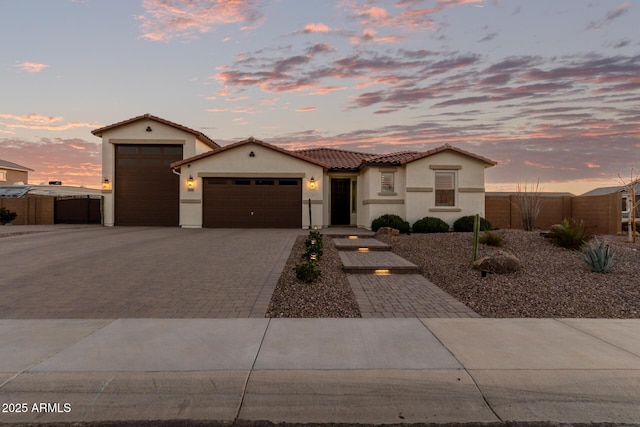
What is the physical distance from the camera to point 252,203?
64.4 ft

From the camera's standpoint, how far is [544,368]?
3.70 m

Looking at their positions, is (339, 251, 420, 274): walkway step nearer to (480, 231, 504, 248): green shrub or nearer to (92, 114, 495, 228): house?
(480, 231, 504, 248): green shrub

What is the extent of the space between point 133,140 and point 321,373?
21.1 m

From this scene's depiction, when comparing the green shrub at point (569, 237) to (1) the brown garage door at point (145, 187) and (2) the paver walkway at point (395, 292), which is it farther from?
(1) the brown garage door at point (145, 187)

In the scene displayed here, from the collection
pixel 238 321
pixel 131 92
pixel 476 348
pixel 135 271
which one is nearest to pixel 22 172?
pixel 131 92

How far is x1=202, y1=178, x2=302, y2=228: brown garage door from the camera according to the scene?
19.6 metres

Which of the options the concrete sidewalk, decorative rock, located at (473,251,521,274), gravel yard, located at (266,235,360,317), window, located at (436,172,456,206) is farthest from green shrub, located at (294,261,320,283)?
window, located at (436,172,456,206)

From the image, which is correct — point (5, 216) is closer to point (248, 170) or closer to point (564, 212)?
point (248, 170)

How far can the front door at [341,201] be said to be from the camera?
21.5m

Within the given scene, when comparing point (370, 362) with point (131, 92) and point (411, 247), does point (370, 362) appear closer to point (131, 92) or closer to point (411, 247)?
point (411, 247)

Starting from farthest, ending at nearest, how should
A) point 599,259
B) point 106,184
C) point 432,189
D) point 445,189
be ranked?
point 106,184 → point 445,189 → point 432,189 → point 599,259

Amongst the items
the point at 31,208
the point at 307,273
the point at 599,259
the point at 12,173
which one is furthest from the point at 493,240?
the point at 12,173

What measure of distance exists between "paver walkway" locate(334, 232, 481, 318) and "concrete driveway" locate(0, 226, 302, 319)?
1.72 m

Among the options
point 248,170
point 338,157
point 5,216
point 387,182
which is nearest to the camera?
point 387,182
